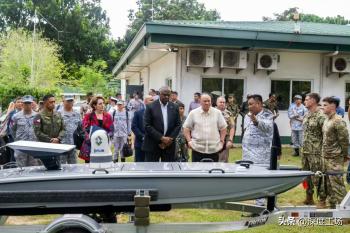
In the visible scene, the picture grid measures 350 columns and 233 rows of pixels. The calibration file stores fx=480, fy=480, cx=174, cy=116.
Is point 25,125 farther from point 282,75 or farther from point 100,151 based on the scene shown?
point 282,75

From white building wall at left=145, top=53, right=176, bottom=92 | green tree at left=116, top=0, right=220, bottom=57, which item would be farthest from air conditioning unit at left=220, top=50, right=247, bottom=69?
green tree at left=116, top=0, right=220, bottom=57

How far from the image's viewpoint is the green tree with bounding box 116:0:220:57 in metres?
67.8

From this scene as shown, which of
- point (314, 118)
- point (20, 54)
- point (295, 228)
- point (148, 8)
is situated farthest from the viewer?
point (148, 8)

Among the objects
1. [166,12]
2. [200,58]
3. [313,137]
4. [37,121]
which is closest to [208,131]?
[313,137]

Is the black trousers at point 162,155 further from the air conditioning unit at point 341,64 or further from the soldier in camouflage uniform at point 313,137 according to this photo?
the air conditioning unit at point 341,64

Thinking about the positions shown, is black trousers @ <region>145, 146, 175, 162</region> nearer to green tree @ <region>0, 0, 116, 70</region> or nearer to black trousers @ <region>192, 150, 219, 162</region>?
black trousers @ <region>192, 150, 219, 162</region>

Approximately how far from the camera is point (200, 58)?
13.9 meters

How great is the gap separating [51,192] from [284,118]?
1197 centimetres

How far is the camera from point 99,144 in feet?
16.4

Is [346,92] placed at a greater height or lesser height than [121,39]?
lesser

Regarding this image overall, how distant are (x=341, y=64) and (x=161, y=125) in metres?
9.48

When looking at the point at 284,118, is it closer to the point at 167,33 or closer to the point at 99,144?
the point at 167,33

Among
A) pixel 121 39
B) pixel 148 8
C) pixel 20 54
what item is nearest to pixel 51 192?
pixel 20 54

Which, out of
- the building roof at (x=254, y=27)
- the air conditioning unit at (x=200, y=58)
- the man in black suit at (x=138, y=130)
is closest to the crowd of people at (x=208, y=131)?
the man in black suit at (x=138, y=130)
